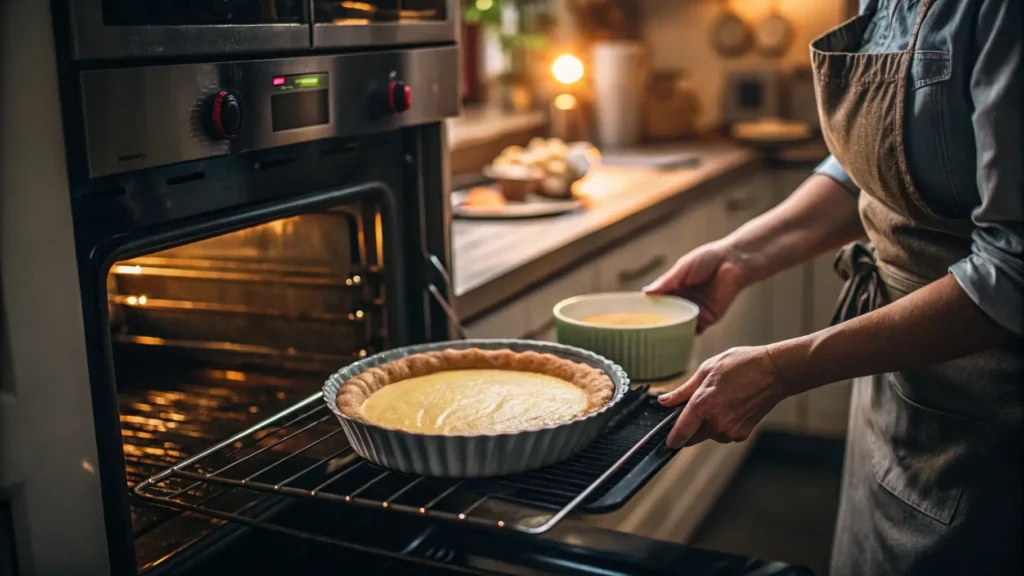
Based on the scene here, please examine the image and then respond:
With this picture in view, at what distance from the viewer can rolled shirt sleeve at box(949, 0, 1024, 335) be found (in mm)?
966

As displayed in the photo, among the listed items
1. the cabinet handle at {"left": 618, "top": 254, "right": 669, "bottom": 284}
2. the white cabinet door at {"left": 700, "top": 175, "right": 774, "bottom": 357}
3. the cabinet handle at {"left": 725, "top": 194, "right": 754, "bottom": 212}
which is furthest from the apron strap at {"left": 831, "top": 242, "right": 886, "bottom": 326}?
the cabinet handle at {"left": 725, "top": 194, "right": 754, "bottom": 212}

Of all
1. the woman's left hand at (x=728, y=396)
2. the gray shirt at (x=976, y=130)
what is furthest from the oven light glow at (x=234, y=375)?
the gray shirt at (x=976, y=130)

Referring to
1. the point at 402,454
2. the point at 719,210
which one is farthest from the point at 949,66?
the point at 719,210

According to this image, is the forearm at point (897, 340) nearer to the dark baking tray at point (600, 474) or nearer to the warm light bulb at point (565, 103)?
the dark baking tray at point (600, 474)

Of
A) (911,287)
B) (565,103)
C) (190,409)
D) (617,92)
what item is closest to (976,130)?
(911,287)

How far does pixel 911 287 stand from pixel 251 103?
0.80 metres

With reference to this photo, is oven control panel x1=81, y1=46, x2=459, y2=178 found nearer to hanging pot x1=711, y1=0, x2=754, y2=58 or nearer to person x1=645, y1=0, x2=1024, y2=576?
person x1=645, y1=0, x2=1024, y2=576

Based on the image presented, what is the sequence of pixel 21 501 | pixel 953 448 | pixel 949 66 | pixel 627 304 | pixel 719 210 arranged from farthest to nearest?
pixel 719 210, pixel 627 304, pixel 953 448, pixel 949 66, pixel 21 501

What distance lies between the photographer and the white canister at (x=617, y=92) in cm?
324

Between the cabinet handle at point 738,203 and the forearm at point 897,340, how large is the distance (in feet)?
6.23

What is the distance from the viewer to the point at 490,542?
1.11m

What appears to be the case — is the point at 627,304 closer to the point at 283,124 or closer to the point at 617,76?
the point at 283,124

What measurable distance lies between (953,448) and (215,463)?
861 millimetres

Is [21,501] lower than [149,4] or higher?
lower
